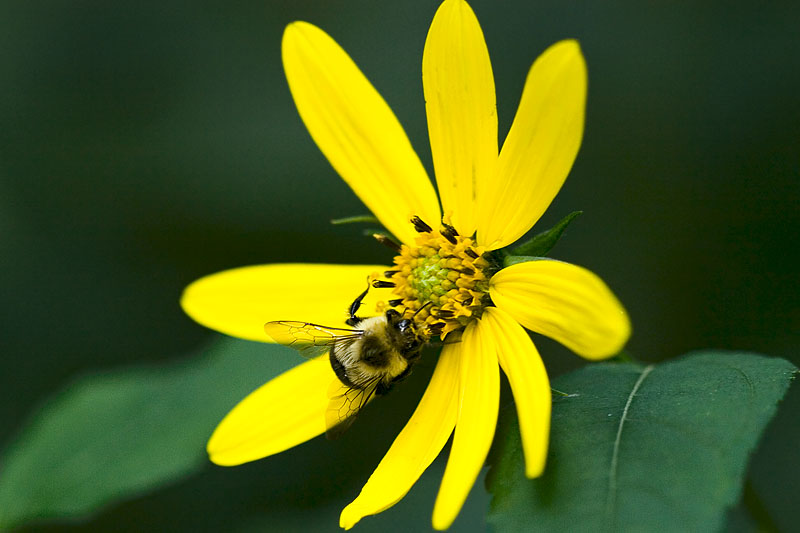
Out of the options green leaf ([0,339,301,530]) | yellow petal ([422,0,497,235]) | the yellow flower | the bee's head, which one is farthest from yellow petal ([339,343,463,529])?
green leaf ([0,339,301,530])

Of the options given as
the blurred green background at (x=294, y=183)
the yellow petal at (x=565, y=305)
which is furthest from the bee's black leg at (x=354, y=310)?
the blurred green background at (x=294, y=183)

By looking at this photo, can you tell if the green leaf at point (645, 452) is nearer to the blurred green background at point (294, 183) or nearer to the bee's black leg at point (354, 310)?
the bee's black leg at point (354, 310)

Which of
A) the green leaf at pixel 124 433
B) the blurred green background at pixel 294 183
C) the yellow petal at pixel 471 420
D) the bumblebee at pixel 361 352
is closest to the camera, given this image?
the yellow petal at pixel 471 420

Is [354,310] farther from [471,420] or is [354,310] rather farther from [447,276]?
[471,420]

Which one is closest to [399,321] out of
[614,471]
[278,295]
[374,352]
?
[374,352]

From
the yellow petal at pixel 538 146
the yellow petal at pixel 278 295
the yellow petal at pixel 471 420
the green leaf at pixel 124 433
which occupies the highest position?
the yellow petal at pixel 538 146

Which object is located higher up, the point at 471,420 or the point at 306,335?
the point at 306,335

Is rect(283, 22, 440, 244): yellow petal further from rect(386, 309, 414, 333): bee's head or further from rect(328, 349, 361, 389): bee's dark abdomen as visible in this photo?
rect(328, 349, 361, 389): bee's dark abdomen
